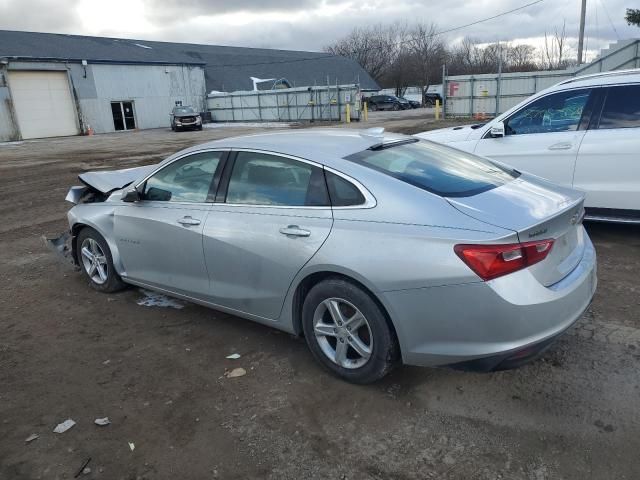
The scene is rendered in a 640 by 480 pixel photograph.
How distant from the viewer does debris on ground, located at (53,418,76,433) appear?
120 inches

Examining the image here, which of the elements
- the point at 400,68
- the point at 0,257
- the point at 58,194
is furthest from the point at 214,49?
the point at 0,257

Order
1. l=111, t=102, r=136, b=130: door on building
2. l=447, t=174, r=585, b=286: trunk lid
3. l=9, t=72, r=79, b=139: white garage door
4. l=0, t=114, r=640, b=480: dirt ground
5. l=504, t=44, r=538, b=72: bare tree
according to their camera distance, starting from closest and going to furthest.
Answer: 1. l=0, t=114, r=640, b=480: dirt ground
2. l=447, t=174, r=585, b=286: trunk lid
3. l=9, t=72, r=79, b=139: white garage door
4. l=111, t=102, r=136, b=130: door on building
5. l=504, t=44, r=538, b=72: bare tree

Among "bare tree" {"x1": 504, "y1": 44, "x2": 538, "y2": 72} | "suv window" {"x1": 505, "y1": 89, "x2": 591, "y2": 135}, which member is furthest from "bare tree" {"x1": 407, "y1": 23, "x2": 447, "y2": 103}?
"suv window" {"x1": 505, "y1": 89, "x2": 591, "y2": 135}

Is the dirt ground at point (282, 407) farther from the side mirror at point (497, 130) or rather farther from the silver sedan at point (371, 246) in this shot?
the side mirror at point (497, 130)

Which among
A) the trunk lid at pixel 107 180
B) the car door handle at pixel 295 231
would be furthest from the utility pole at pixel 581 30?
the car door handle at pixel 295 231

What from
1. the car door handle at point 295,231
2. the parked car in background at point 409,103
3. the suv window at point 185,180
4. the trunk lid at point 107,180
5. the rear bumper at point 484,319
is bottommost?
the parked car in background at point 409,103

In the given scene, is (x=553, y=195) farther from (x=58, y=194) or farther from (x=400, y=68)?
(x=400, y=68)

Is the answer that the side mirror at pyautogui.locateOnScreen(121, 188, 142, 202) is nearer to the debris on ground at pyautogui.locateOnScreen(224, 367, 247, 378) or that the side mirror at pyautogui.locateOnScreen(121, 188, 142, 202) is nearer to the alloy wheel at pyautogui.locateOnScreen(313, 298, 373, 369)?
the debris on ground at pyautogui.locateOnScreen(224, 367, 247, 378)

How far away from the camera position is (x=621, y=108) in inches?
217

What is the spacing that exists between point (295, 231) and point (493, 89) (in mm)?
27221

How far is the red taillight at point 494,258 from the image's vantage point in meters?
2.69

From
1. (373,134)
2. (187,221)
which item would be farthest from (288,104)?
(187,221)

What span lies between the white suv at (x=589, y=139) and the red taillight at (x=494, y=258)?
136 inches

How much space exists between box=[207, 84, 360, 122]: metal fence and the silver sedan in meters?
31.3
